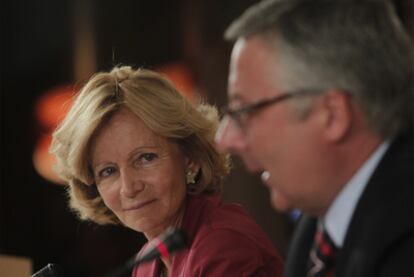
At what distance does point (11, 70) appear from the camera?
6480 millimetres

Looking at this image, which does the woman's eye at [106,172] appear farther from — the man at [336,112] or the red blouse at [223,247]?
the man at [336,112]

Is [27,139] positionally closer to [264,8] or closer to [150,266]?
[150,266]

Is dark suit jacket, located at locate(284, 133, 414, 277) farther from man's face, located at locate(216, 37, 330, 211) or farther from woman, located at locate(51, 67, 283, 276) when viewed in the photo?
woman, located at locate(51, 67, 283, 276)

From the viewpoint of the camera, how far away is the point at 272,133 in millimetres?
1424

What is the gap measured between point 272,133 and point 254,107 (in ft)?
0.18

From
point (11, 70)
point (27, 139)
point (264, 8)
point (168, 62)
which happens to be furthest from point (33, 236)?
point (264, 8)

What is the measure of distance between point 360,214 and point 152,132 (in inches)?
36.5

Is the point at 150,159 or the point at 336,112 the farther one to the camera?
the point at 150,159

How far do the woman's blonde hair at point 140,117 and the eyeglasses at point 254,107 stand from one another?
745 mm

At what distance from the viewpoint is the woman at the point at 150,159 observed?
7.04 feet

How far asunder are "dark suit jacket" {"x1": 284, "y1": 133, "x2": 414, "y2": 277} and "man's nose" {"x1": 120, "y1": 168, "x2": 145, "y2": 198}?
862mm

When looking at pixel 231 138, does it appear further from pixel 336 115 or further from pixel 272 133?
pixel 336 115

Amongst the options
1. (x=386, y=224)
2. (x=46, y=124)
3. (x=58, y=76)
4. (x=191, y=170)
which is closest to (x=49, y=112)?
(x=46, y=124)

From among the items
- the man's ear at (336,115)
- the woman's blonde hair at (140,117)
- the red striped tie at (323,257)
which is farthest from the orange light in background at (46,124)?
the man's ear at (336,115)
